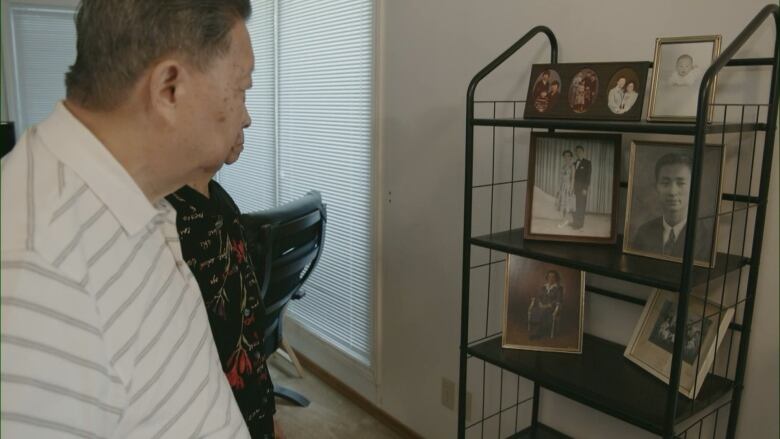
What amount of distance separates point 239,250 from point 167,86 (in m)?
0.52

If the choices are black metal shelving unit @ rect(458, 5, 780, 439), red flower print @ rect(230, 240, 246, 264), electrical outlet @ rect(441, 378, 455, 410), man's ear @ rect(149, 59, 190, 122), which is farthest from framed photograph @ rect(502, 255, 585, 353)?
man's ear @ rect(149, 59, 190, 122)

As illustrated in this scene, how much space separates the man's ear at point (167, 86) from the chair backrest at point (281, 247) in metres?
1.48

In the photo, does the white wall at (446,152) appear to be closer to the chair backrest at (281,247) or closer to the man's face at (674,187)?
the man's face at (674,187)

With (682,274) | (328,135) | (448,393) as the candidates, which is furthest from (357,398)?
(682,274)

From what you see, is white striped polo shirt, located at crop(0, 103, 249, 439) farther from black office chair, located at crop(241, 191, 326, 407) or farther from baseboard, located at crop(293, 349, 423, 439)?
baseboard, located at crop(293, 349, 423, 439)

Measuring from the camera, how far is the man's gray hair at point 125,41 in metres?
0.74

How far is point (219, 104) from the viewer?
31.6 inches

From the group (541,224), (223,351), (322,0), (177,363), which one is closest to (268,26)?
(322,0)

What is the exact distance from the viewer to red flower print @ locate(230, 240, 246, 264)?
47.4 inches

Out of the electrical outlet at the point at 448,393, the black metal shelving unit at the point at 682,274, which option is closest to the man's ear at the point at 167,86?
the black metal shelving unit at the point at 682,274

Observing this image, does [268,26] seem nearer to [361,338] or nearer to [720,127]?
[361,338]

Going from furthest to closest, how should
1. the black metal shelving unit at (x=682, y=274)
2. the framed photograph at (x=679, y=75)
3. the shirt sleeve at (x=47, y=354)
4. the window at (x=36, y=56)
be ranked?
the window at (x=36, y=56) → the framed photograph at (x=679, y=75) → the black metal shelving unit at (x=682, y=274) → the shirt sleeve at (x=47, y=354)

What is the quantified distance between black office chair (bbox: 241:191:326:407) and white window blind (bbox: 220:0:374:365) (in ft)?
0.78

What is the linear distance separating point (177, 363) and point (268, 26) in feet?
9.47
